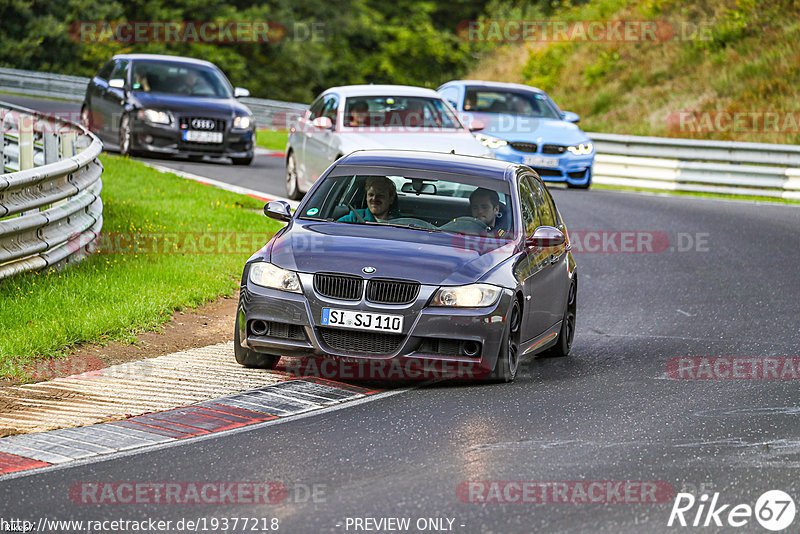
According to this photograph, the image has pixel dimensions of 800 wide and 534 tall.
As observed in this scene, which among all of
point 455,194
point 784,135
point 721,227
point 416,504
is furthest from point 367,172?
point 784,135

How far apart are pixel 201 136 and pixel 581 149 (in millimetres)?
6577

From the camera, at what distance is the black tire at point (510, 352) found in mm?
8266

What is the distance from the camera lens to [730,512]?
5.54 meters

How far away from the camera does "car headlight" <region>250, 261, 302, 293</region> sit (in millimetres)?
8172

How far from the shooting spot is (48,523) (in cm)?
525

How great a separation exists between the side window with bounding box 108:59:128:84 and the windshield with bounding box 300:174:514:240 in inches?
579

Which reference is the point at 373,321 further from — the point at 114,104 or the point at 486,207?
the point at 114,104

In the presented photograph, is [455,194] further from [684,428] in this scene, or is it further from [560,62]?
[560,62]

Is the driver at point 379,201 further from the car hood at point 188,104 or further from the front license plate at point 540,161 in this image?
the car hood at point 188,104

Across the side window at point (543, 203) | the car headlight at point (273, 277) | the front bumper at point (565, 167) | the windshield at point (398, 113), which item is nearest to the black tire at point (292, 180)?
the windshield at point (398, 113)

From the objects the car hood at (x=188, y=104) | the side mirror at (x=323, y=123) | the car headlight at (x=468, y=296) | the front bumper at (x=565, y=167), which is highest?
the car headlight at (x=468, y=296)

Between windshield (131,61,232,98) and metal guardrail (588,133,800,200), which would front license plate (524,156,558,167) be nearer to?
metal guardrail (588,133,800,200)

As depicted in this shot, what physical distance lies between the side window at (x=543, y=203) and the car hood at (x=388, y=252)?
127 cm

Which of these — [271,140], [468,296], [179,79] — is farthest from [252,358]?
[271,140]
